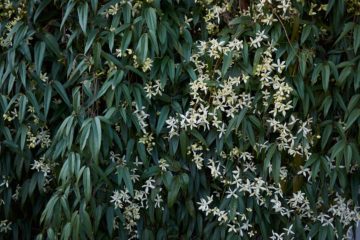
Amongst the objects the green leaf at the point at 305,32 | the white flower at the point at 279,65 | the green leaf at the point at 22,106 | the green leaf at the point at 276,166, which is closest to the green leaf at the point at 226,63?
the white flower at the point at 279,65

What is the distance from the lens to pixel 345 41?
2.41 metres

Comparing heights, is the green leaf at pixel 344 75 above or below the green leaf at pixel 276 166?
above

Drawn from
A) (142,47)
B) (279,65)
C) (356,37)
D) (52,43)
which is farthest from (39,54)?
(356,37)

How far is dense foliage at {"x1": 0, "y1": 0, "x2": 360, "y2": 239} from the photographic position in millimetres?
2355

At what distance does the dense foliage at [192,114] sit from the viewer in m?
2.36

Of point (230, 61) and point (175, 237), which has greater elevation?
point (230, 61)

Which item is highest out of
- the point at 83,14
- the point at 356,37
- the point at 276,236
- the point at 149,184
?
the point at 83,14

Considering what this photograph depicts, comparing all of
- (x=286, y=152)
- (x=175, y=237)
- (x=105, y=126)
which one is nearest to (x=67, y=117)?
(x=105, y=126)

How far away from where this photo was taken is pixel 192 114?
239 centimetres

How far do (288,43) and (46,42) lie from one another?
92 centimetres

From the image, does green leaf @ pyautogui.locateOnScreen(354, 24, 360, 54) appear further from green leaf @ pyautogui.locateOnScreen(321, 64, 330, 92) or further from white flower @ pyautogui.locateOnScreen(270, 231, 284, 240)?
white flower @ pyautogui.locateOnScreen(270, 231, 284, 240)

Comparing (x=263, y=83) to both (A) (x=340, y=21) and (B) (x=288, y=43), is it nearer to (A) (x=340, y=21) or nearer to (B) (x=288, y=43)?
(B) (x=288, y=43)

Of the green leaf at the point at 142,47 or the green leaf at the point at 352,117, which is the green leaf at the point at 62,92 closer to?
the green leaf at the point at 142,47

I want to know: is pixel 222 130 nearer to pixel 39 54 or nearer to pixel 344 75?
pixel 344 75
